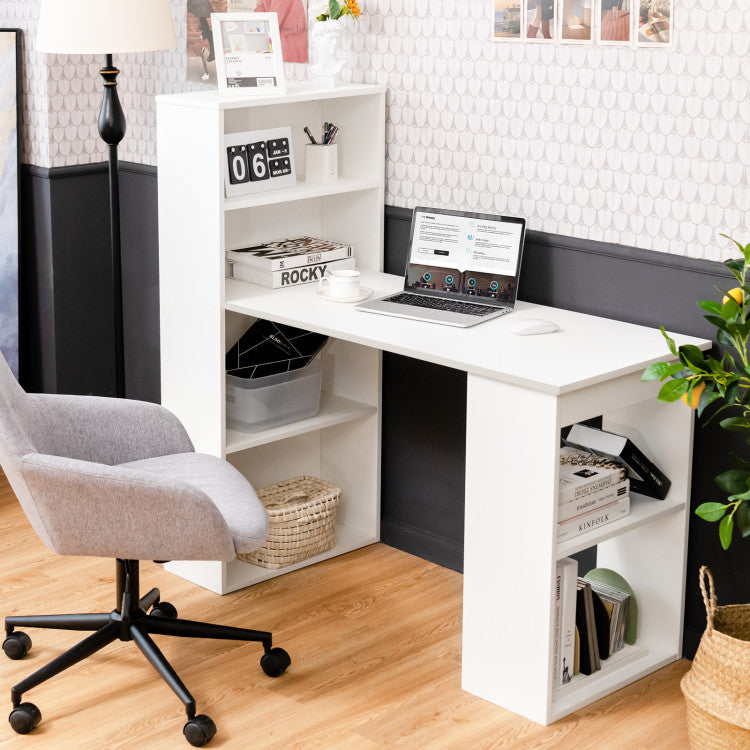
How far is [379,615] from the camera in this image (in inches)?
126

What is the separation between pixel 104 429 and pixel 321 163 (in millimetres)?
977

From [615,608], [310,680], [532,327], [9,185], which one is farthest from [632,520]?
[9,185]

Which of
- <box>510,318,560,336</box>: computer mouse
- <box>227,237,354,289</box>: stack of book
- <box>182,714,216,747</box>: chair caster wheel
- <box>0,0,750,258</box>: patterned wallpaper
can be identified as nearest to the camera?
<box>182,714,216,747</box>: chair caster wheel

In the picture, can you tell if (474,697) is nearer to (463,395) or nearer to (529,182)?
(463,395)

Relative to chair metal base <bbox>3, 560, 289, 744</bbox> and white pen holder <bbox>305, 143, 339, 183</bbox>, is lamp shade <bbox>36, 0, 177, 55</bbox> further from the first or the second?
chair metal base <bbox>3, 560, 289, 744</bbox>

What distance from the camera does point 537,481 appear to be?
101 inches

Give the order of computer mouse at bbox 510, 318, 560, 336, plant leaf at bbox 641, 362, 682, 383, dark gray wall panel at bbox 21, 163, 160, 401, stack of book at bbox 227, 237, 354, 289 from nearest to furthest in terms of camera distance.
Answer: plant leaf at bbox 641, 362, 682, 383, computer mouse at bbox 510, 318, 560, 336, stack of book at bbox 227, 237, 354, 289, dark gray wall panel at bbox 21, 163, 160, 401

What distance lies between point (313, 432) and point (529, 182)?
1046 mm

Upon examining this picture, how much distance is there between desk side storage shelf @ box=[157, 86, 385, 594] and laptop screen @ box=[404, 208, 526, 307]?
27cm

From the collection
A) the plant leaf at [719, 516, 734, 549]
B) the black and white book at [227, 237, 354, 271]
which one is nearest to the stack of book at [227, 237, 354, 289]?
the black and white book at [227, 237, 354, 271]

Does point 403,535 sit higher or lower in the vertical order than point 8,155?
lower

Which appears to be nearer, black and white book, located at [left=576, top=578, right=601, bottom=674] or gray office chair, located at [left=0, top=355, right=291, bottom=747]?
gray office chair, located at [left=0, top=355, right=291, bottom=747]

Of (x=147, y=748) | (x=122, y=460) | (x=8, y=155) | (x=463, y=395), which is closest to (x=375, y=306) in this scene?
(x=463, y=395)

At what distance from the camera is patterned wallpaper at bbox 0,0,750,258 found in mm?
2693
